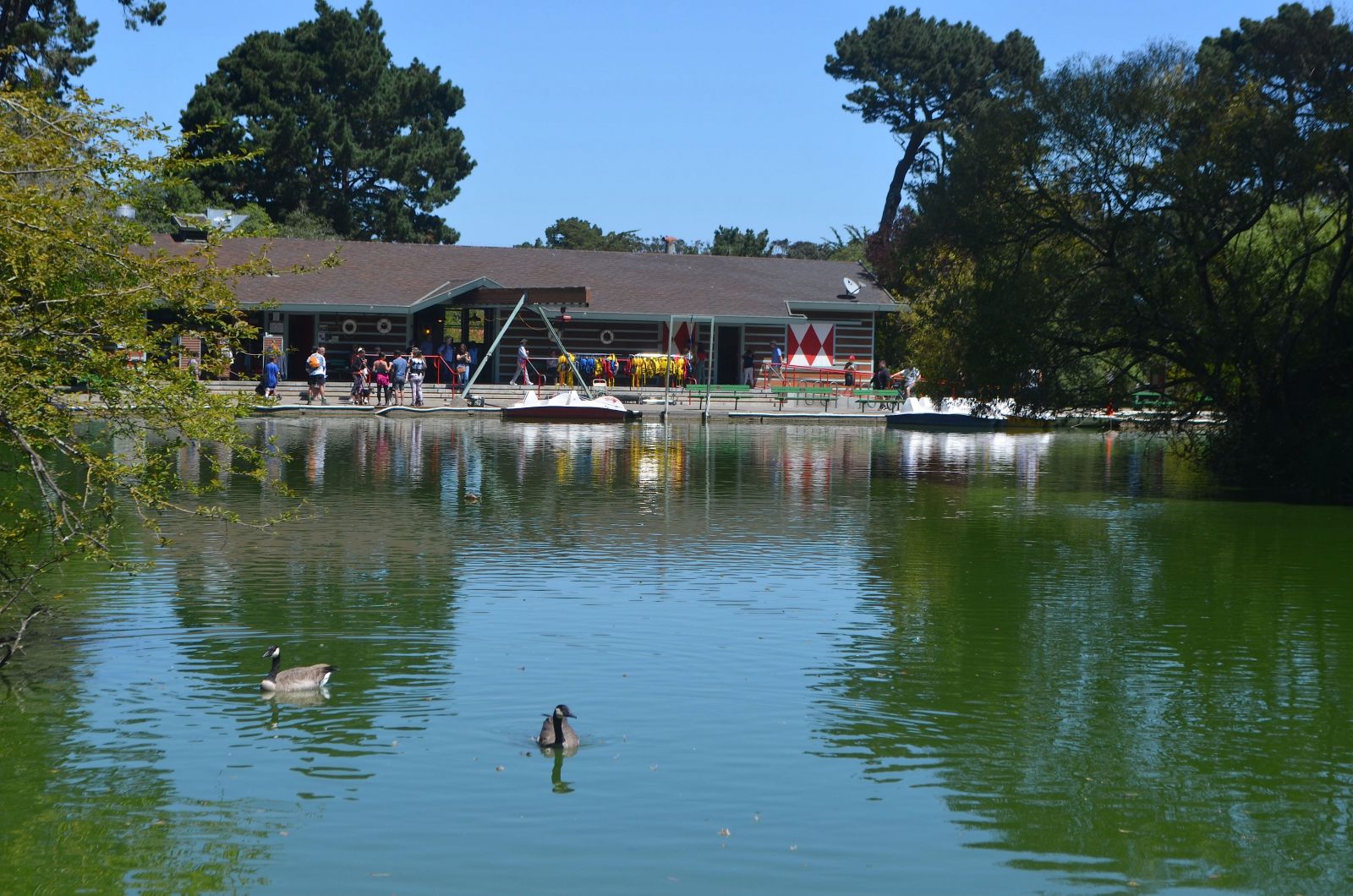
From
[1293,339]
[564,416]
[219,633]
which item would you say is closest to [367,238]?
[564,416]

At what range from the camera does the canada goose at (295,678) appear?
37.0 feet

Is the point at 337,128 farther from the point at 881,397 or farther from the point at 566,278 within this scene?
the point at 881,397

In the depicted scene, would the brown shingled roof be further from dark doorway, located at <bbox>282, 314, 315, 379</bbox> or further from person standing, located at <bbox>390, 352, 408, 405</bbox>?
person standing, located at <bbox>390, 352, 408, 405</bbox>

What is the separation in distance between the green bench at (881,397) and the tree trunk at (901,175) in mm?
28692

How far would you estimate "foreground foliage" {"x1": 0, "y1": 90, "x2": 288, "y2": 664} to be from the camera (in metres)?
10.5

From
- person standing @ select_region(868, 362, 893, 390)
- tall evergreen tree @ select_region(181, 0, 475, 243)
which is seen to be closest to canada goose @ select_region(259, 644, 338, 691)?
person standing @ select_region(868, 362, 893, 390)

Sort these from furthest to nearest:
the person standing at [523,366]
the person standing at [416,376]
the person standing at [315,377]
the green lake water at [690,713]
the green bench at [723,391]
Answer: the green bench at [723,391], the person standing at [523,366], the person standing at [416,376], the person standing at [315,377], the green lake water at [690,713]

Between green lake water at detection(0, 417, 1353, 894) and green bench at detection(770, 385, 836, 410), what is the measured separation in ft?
92.5

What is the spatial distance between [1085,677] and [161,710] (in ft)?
22.4

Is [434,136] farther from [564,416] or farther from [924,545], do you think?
[924,545]

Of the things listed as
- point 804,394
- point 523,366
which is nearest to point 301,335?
point 523,366

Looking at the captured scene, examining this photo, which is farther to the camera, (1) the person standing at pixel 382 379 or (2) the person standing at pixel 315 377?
(1) the person standing at pixel 382 379

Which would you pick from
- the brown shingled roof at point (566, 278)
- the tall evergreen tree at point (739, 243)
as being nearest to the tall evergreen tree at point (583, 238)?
the tall evergreen tree at point (739, 243)

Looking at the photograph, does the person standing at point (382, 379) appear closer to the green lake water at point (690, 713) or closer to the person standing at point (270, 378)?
the person standing at point (270, 378)
